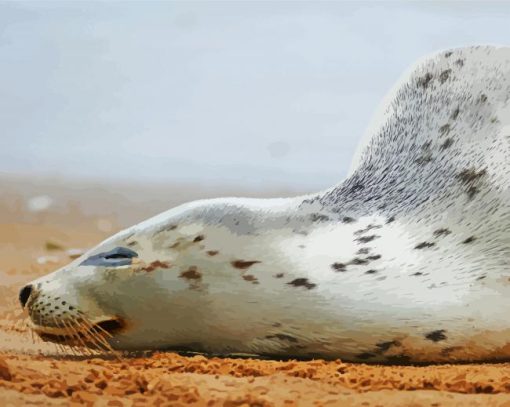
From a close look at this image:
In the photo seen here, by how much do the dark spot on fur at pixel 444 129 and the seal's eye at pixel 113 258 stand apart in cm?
88

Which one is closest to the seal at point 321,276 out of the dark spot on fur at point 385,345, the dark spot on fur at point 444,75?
the dark spot on fur at point 385,345

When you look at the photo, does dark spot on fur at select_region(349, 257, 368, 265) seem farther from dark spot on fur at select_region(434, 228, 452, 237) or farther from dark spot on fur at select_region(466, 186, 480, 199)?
dark spot on fur at select_region(466, 186, 480, 199)

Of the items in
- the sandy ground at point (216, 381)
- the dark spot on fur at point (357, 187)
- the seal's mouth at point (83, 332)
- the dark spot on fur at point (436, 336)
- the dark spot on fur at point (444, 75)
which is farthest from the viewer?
the dark spot on fur at point (444, 75)

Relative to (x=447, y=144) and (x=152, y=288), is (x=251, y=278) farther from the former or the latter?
(x=447, y=144)

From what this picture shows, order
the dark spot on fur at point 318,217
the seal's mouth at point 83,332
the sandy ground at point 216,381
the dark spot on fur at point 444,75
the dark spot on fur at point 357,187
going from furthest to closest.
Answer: the dark spot on fur at point 444,75 < the dark spot on fur at point 357,187 < the dark spot on fur at point 318,217 < the seal's mouth at point 83,332 < the sandy ground at point 216,381

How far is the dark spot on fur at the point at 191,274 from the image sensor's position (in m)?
2.13

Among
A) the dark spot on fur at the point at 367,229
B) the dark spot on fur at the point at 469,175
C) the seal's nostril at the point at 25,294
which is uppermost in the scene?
the dark spot on fur at the point at 469,175

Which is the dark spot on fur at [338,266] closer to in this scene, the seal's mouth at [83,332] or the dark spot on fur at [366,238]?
the dark spot on fur at [366,238]

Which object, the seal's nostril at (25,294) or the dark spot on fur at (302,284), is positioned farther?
the seal's nostril at (25,294)

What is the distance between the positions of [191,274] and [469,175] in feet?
2.50

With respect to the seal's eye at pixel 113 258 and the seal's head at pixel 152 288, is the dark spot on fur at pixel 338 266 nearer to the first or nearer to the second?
the seal's head at pixel 152 288

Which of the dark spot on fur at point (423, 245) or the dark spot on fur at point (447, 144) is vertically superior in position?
the dark spot on fur at point (447, 144)

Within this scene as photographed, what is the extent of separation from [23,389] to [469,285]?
42.1 inches

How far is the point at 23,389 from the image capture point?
1550 millimetres
